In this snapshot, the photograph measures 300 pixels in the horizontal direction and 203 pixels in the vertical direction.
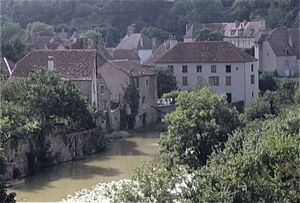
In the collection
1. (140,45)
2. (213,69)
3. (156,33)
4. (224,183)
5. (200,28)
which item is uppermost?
(156,33)

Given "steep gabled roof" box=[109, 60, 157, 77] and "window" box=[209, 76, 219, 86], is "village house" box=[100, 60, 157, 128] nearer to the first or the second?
"steep gabled roof" box=[109, 60, 157, 77]

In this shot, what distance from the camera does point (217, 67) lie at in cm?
6272

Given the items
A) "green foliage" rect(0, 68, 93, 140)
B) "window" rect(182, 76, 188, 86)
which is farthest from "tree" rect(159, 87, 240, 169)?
"window" rect(182, 76, 188, 86)

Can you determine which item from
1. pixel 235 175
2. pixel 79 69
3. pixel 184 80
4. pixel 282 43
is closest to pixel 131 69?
pixel 79 69

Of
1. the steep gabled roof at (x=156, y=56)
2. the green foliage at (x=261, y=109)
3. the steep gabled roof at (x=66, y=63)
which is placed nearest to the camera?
the steep gabled roof at (x=66, y=63)

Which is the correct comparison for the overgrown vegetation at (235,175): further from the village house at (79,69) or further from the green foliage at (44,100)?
the village house at (79,69)

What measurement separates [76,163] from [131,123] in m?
13.4

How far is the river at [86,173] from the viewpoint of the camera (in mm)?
33562

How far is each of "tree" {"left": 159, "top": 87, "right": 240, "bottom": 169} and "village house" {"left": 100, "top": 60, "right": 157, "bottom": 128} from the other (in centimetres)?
2051

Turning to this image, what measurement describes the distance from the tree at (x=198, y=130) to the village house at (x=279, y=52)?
44478mm

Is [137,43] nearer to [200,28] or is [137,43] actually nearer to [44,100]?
[200,28]

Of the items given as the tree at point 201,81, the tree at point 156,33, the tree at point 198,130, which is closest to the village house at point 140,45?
the tree at point 156,33

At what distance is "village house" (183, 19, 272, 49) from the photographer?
97.2 m

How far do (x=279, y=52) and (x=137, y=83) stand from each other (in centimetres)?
2687
